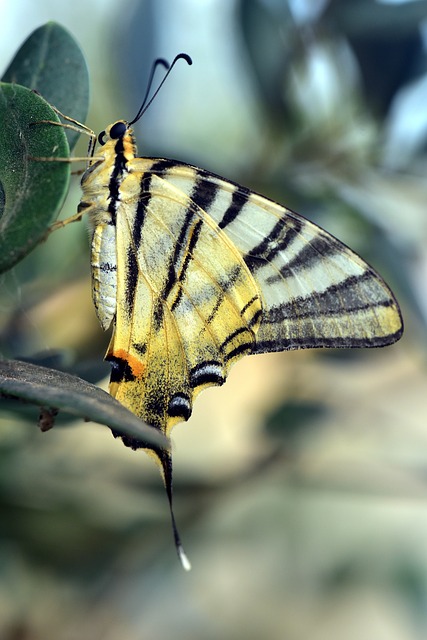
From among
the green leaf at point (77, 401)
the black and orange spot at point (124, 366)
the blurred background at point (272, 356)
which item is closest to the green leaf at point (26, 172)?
the green leaf at point (77, 401)

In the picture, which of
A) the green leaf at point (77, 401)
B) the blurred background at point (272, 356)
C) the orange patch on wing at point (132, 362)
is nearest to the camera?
the green leaf at point (77, 401)

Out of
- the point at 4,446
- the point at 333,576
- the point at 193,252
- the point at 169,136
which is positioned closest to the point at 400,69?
the point at 169,136

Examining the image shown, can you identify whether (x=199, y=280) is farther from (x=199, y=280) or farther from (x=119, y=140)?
(x=119, y=140)

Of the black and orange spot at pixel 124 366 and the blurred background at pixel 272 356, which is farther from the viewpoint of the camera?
the blurred background at pixel 272 356

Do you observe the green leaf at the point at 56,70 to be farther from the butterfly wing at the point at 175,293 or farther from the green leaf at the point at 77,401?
the green leaf at the point at 77,401

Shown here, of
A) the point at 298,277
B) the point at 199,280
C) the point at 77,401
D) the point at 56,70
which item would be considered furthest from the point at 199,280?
the point at 77,401

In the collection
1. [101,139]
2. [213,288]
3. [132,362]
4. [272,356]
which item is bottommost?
[272,356]

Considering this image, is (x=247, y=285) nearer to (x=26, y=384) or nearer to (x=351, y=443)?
(x=26, y=384)
